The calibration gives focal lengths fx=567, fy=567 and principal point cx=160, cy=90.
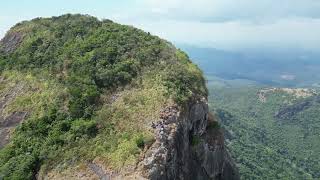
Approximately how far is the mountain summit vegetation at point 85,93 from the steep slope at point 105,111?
104mm

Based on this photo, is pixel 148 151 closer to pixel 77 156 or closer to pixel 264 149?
pixel 77 156

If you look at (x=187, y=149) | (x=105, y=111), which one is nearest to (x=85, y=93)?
(x=105, y=111)

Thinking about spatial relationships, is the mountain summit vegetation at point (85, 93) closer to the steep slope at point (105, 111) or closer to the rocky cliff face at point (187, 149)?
the steep slope at point (105, 111)

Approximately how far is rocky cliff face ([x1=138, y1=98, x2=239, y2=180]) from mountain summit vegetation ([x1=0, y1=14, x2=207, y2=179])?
121cm

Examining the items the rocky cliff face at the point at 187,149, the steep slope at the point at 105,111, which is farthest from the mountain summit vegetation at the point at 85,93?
the rocky cliff face at the point at 187,149

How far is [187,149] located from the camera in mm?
54375

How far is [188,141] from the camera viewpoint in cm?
5519

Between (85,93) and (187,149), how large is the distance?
12440 millimetres

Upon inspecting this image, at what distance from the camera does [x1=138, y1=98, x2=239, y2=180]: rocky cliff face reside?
158 ft

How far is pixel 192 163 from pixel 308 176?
130 m

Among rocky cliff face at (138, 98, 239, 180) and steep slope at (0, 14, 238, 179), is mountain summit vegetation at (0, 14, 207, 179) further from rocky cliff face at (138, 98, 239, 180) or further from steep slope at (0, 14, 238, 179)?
rocky cliff face at (138, 98, 239, 180)

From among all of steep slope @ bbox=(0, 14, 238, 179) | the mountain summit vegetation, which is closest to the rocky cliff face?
steep slope @ bbox=(0, 14, 238, 179)

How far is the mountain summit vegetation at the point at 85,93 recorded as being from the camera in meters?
51.4

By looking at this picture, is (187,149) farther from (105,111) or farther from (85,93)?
(85,93)
